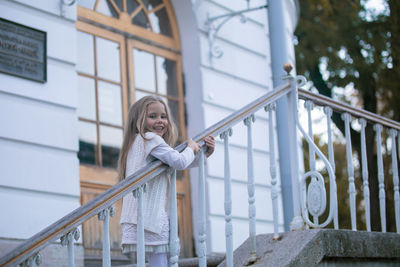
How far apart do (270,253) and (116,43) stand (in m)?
2.93

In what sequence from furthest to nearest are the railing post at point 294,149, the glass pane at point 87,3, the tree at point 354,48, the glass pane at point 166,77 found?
the tree at point 354,48, the glass pane at point 166,77, the glass pane at point 87,3, the railing post at point 294,149

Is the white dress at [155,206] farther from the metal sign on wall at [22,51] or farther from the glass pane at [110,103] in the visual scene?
the glass pane at [110,103]

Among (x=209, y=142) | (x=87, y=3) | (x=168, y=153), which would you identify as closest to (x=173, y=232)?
(x=168, y=153)

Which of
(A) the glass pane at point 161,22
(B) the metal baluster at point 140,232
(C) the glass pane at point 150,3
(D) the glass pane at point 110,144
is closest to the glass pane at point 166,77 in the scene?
(A) the glass pane at point 161,22

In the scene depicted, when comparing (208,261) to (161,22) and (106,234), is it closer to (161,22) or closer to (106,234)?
(106,234)

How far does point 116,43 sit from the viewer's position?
5.72 m

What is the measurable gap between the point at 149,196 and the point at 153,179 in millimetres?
92

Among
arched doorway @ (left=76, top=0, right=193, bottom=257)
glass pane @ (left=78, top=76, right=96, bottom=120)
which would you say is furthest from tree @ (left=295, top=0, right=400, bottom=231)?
glass pane @ (left=78, top=76, right=96, bottom=120)

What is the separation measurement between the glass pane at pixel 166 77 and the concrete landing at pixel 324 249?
2647 millimetres

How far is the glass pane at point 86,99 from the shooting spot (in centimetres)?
523

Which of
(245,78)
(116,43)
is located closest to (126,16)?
(116,43)

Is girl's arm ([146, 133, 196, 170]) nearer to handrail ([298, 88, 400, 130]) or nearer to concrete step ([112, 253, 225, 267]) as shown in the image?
handrail ([298, 88, 400, 130])

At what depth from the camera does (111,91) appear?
5.56 meters

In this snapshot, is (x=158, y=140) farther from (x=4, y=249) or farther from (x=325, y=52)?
(x=325, y=52)
